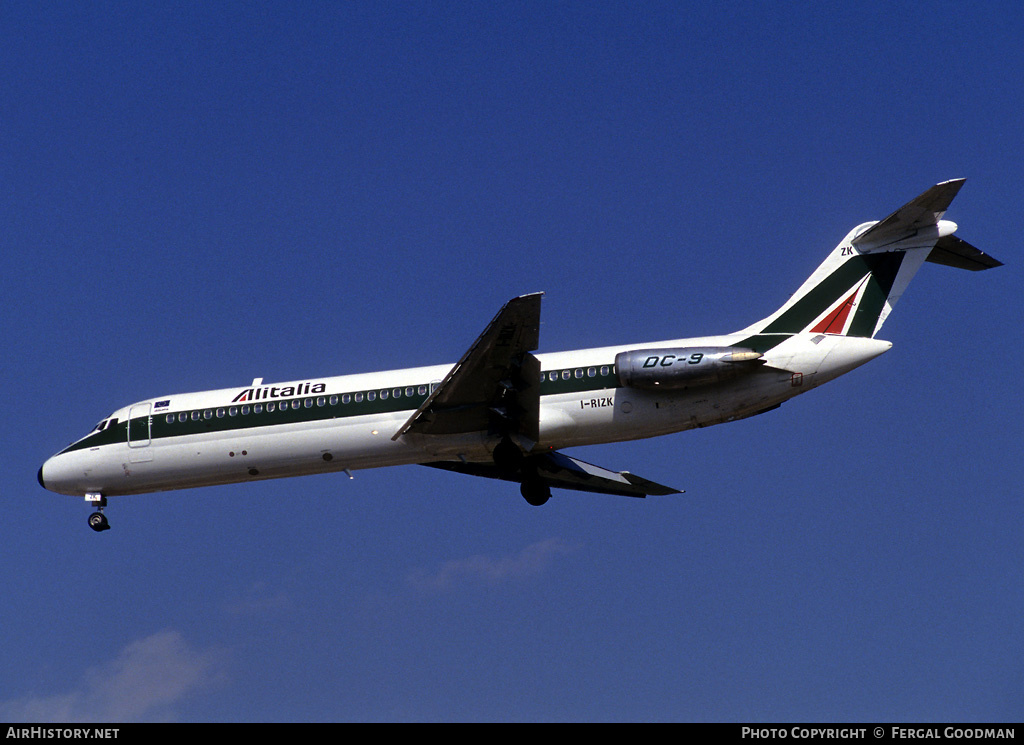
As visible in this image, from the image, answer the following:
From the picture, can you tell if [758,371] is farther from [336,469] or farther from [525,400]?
[336,469]

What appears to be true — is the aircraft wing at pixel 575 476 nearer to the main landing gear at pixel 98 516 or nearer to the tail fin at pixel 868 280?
the tail fin at pixel 868 280

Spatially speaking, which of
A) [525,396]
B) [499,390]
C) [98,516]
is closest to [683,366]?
[525,396]

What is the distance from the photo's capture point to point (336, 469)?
2889 cm

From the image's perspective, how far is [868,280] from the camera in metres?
27.7

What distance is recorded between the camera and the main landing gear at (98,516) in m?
30.3

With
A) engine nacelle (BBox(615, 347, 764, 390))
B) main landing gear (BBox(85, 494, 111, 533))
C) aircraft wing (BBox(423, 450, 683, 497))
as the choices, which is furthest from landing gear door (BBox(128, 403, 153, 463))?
engine nacelle (BBox(615, 347, 764, 390))

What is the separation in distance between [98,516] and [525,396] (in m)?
11.2

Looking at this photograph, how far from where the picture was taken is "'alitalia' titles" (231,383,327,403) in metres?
29.1

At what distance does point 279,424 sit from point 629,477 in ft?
31.2

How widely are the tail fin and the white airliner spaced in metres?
0.03

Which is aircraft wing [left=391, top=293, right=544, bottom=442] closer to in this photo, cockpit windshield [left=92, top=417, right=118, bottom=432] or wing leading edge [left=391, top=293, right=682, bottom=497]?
wing leading edge [left=391, top=293, right=682, bottom=497]

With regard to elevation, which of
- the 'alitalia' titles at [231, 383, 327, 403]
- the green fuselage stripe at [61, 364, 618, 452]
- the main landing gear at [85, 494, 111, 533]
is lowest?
the main landing gear at [85, 494, 111, 533]
